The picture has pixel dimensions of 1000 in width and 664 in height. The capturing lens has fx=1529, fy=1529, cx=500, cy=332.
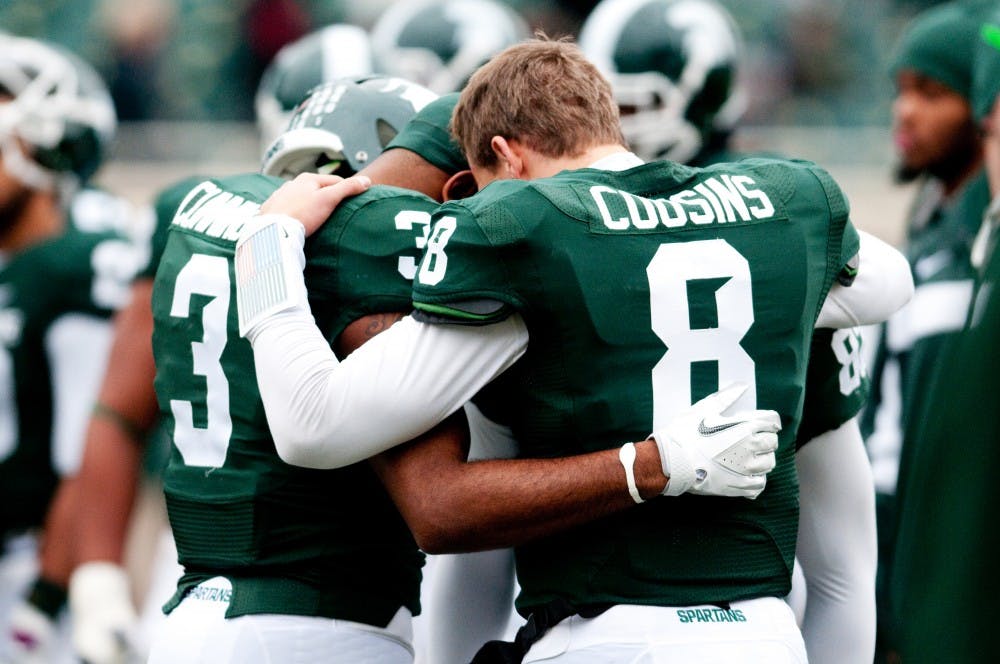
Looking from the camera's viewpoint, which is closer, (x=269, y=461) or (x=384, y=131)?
(x=269, y=461)

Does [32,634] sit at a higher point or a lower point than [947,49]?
lower

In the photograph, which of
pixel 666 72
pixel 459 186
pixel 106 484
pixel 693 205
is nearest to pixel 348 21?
pixel 666 72

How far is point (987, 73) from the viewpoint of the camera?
4570 millimetres

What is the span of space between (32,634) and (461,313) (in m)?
2.86

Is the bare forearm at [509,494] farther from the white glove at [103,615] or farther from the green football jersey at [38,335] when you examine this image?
the green football jersey at [38,335]

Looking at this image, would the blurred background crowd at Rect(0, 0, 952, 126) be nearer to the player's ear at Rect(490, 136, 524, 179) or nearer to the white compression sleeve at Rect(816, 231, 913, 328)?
the white compression sleeve at Rect(816, 231, 913, 328)

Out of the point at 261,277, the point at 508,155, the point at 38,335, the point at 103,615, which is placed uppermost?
the point at 508,155

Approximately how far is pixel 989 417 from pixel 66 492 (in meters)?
4.05

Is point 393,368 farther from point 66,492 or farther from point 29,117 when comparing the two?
point 29,117

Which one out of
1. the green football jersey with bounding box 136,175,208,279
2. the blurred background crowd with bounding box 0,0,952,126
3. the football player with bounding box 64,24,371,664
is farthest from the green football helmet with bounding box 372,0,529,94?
the blurred background crowd with bounding box 0,0,952,126

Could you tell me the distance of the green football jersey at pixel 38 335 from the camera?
5.08 meters

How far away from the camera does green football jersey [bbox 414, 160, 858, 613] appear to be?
2559 mm

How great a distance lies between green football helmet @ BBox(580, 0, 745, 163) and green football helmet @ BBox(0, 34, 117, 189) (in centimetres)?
190

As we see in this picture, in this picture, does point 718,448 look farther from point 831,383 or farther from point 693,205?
point 831,383
